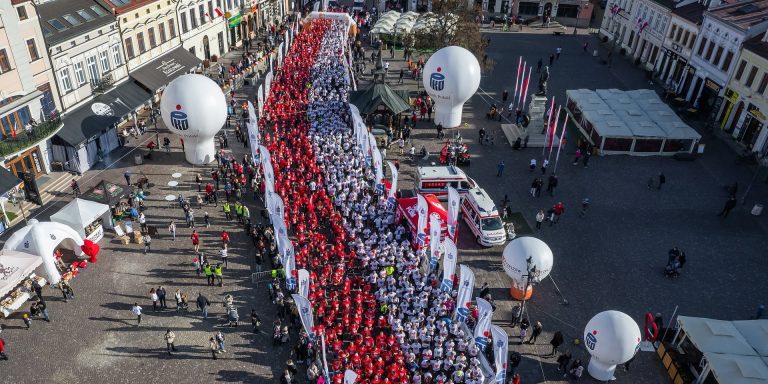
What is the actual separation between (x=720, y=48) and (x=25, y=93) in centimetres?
5019

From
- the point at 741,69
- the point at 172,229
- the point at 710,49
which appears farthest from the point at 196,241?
the point at 710,49

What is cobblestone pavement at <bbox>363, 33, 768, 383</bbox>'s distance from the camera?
25.1 m

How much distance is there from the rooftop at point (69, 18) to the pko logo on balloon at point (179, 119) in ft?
27.1

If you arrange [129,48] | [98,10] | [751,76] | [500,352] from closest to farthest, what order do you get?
[500,352] → [98,10] → [129,48] → [751,76]

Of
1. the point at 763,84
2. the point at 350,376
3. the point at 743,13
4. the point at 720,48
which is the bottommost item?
the point at 350,376

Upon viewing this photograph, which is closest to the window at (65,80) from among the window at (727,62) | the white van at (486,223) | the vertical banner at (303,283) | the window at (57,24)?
the window at (57,24)

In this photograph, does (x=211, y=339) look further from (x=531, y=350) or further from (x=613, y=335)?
(x=613, y=335)

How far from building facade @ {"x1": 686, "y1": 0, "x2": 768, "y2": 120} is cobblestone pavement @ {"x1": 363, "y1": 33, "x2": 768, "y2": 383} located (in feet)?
13.6

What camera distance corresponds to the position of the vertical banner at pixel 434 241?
83.0 ft

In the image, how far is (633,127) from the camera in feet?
128

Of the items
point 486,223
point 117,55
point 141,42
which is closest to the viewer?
point 486,223

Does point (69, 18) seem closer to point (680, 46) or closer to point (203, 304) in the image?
point (203, 304)

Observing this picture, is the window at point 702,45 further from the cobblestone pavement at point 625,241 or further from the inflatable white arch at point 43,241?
the inflatable white arch at point 43,241

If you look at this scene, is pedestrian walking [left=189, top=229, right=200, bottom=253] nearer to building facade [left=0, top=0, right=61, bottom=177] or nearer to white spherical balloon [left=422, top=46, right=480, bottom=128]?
building facade [left=0, top=0, right=61, bottom=177]
